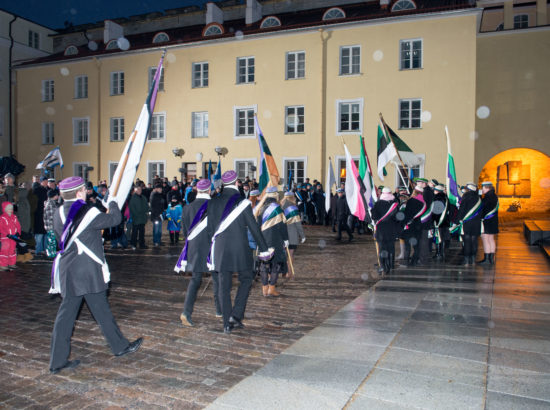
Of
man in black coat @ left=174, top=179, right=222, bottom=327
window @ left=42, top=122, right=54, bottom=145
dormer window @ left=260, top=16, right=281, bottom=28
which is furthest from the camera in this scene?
window @ left=42, top=122, right=54, bottom=145

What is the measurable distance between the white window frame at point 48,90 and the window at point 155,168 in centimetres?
947

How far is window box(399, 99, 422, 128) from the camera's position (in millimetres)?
24672

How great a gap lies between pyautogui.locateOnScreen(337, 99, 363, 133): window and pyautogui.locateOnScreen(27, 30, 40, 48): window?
25.8 m

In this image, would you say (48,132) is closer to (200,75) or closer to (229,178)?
(200,75)

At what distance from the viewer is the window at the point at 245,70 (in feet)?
91.5

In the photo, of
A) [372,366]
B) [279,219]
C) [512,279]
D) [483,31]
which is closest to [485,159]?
[483,31]

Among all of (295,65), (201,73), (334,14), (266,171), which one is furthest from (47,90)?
(266,171)

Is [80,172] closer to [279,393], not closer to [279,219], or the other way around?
[279,219]

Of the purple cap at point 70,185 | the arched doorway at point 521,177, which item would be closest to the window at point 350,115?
the arched doorway at point 521,177

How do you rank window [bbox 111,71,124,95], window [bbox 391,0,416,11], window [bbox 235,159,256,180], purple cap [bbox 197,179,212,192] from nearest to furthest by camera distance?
1. purple cap [bbox 197,179,212,192]
2. window [bbox 391,0,416,11]
3. window [bbox 235,159,256,180]
4. window [bbox 111,71,124,95]

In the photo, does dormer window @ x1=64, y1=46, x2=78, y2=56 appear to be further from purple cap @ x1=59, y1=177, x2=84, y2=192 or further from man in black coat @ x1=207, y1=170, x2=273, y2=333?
purple cap @ x1=59, y1=177, x2=84, y2=192

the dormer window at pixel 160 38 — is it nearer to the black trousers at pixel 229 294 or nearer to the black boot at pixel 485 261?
the black boot at pixel 485 261

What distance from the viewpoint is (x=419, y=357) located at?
5125mm

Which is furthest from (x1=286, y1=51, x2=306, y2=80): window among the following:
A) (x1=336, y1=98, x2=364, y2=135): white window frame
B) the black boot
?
the black boot
